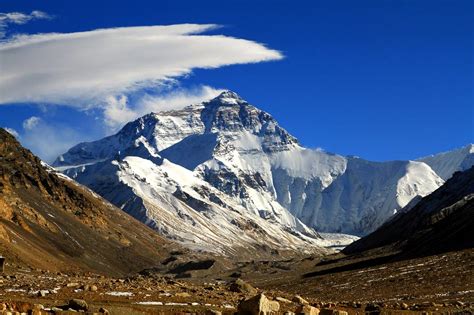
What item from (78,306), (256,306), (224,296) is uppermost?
(224,296)

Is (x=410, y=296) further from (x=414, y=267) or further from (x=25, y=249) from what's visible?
(x=25, y=249)

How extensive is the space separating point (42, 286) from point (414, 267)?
73830 mm

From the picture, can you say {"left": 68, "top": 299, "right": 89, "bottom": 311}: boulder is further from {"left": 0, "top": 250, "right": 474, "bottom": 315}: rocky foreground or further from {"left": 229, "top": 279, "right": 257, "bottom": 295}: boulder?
{"left": 229, "top": 279, "right": 257, "bottom": 295}: boulder

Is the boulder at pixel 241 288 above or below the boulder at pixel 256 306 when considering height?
Answer: above

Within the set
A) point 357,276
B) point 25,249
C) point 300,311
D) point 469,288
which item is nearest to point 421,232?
point 357,276

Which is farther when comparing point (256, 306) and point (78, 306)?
point (78, 306)

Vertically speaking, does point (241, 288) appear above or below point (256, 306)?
above

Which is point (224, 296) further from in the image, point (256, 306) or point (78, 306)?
point (256, 306)

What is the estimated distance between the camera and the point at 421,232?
19162 cm

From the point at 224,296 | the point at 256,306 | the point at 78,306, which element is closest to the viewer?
the point at 256,306

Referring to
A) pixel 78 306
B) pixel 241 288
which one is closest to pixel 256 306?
pixel 78 306

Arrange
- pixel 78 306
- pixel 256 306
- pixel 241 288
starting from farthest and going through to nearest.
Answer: pixel 241 288, pixel 78 306, pixel 256 306

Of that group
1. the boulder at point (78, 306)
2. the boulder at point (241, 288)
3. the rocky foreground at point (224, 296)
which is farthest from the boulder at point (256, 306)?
the boulder at point (241, 288)

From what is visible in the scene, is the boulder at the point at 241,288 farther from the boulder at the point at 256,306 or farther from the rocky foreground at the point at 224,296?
the boulder at the point at 256,306
